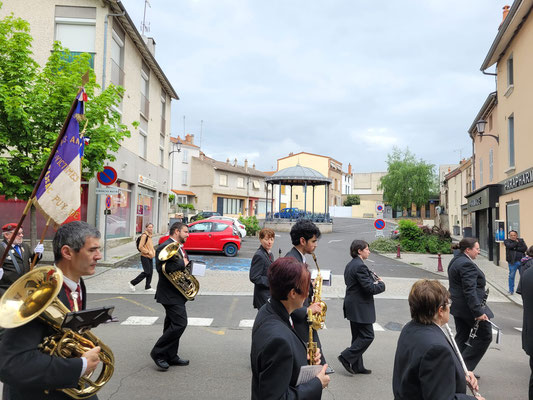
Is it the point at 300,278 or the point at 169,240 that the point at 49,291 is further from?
the point at 169,240

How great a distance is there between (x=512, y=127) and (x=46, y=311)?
17.6 metres

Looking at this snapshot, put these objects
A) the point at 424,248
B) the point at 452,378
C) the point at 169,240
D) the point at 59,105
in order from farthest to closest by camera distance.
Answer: the point at 424,248 → the point at 59,105 → the point at 169,240 → the point at 452,378

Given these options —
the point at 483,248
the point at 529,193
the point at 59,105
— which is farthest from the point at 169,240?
the point at 483,248

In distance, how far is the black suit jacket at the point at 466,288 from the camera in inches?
170

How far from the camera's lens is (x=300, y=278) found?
85.4 inches

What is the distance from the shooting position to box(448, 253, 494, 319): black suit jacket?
4.31 m

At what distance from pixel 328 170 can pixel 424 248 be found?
137 feet

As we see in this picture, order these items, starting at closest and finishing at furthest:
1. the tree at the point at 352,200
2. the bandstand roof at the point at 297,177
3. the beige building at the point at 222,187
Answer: the bandstand roof at the point at 297,177
the beige building at the point at 222,187
the tree at the point at 352,200

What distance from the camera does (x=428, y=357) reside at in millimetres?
2139

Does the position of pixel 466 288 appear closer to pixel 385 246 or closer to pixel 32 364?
pixel 32 364

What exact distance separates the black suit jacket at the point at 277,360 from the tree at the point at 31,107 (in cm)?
915

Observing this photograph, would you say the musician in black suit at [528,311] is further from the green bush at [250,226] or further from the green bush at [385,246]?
the green bush at [250,226]

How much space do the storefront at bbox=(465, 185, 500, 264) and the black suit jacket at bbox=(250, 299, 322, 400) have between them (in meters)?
17.2

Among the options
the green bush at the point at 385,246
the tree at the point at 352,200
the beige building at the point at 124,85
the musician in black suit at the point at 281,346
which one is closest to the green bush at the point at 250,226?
the beige building at the point at 124,85
